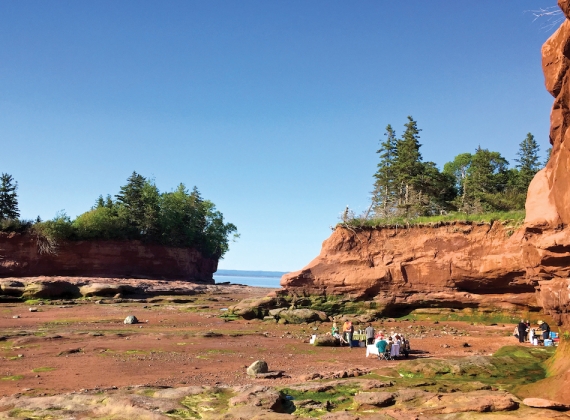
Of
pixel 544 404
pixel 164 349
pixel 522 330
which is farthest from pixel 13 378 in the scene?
pixel 522 330

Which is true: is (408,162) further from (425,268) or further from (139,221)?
(139,221)

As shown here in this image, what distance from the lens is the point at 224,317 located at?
106 feet

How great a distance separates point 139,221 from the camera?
59719 millimetres

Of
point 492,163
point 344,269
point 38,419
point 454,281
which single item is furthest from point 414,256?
point 492,163

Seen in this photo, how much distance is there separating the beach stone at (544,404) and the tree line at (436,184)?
24031mm

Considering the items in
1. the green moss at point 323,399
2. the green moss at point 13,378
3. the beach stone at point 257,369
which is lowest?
the green moss at point 13,378

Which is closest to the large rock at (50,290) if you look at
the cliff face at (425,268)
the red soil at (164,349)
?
the red soil at (164,349)

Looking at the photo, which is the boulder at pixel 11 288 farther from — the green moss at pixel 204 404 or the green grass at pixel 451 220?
the green moss at pixel 204 404

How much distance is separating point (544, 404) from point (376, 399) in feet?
11.9

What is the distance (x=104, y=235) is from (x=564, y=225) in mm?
53475

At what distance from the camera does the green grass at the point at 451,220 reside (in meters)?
29.2

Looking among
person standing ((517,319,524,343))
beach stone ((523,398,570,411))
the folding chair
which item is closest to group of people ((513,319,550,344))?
person standing ((517,319,524,343))

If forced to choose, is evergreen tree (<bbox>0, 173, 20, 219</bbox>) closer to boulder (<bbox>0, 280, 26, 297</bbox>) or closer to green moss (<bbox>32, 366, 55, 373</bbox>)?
boulder (<bbox>0, 280, 26, 297</bbox>)

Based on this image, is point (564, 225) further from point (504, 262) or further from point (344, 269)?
point (344, 269)
